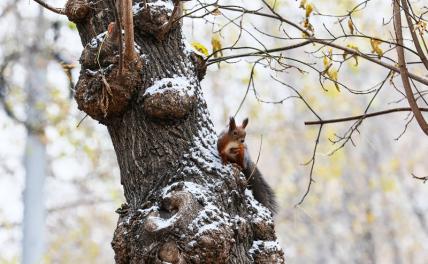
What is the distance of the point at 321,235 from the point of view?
1121 cm

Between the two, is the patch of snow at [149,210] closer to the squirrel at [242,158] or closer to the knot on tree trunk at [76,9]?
the squirrel at [242,158]

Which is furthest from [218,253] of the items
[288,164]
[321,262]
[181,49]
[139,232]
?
[321,262]

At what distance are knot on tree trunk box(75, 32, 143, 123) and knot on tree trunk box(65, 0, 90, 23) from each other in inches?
6.5

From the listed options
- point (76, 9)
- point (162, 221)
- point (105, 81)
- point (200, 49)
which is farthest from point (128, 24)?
point (162, 221)

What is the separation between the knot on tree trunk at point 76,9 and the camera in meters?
2.22

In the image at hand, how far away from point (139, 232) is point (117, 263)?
0.54 feet

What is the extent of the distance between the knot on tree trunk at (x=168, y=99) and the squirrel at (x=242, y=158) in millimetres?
195

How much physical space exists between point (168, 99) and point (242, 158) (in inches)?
16.7

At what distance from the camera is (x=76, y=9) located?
222cm

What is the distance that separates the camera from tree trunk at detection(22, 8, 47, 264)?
723 centimetres

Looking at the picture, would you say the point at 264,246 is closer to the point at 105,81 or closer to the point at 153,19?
the point at 105,81

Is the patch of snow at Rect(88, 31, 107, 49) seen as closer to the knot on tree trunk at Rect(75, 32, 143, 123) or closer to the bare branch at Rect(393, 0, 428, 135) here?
the knot on tree trunk at Rect(75, 32, 143, 123)

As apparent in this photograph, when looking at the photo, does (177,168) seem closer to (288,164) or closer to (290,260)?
(288,164)

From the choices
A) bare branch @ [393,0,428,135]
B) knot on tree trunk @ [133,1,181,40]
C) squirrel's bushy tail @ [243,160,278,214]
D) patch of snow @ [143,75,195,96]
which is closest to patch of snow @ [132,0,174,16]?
knot on tree trunk @ [133,1,181,40]
